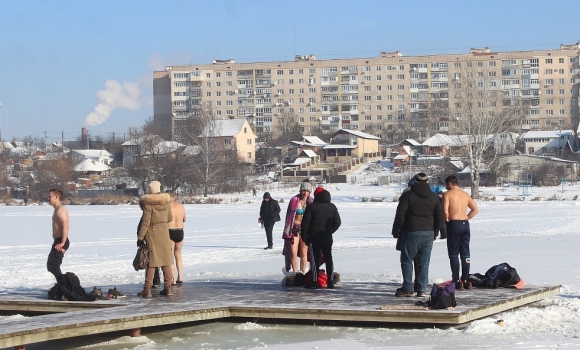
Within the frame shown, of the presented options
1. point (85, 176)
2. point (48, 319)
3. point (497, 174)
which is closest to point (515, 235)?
point (48, 319)

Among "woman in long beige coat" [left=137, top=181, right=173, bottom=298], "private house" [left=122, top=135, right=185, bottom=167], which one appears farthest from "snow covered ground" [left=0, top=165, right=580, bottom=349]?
"private house" [left=122, top=135, right=185, bottom=167]

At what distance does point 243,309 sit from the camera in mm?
10758

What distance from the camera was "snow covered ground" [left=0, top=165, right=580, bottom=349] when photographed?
31.7 feet

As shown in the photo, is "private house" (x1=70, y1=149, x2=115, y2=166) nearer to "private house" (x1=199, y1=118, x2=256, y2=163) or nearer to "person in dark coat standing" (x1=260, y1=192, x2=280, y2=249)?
"private house" (x1=199, y1=118, x2=256, y2=163)

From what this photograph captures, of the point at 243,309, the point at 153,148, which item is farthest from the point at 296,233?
the point at 153,148

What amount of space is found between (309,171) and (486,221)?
61979mm

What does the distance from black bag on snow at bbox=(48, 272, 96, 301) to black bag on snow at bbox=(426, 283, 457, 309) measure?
188 inches

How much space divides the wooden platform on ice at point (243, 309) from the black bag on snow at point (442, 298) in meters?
0.14

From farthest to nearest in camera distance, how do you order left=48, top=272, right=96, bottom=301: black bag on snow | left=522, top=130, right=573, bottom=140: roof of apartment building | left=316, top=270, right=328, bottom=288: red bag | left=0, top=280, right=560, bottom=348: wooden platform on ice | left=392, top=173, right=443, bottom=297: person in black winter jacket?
1. left=522, top=130, right=573, bottom=140: roof of apartment building
2. left=316, top=270, right=328, bottom=288: red bag
3. left=48, top=272, right=96, bottom=301: black bag on snow
4. left=392, top=173, right=443, bottom=297: person in black winter jacket
5. left=0, top=280, right=560, bottom=348: wooden platform on ice

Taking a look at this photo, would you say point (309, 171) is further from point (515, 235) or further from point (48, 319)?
point (48, 319)

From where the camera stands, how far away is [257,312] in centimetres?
1066

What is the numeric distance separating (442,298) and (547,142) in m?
98.2

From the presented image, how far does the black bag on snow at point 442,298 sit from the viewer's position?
10.2m

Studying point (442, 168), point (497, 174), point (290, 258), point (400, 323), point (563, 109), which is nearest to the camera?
point (400, 323)
